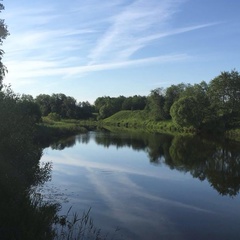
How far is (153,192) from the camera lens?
25.9 meters

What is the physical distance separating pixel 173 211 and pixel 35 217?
400 inches

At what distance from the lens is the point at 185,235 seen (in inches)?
672

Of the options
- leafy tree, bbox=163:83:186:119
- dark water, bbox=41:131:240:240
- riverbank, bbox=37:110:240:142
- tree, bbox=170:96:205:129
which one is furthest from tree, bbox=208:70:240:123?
dark water, bbox=41:131:240:240

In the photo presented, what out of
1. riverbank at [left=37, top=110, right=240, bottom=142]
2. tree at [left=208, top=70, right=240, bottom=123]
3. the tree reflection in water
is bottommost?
the tree reflection in water

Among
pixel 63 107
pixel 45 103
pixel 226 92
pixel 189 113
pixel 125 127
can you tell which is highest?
pixel 226 92

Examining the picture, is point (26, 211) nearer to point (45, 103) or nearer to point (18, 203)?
point (18, 203)

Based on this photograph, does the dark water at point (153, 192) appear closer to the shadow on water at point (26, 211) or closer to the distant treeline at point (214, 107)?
the shadow on water at point (26, 211)

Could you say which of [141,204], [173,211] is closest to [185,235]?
[173,211]

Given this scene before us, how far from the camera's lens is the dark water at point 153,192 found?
18219mm

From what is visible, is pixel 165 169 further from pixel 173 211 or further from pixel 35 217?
pixel 35 217

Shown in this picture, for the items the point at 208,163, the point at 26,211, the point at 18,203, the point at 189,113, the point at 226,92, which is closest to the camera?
the point at 26,211

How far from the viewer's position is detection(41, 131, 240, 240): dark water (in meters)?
18.2

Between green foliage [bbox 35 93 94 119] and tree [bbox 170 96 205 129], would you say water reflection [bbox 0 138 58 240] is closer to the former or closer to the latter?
tree [bbox 170 96 205 129]

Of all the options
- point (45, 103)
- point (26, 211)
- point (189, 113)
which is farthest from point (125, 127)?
point (26, 211)
